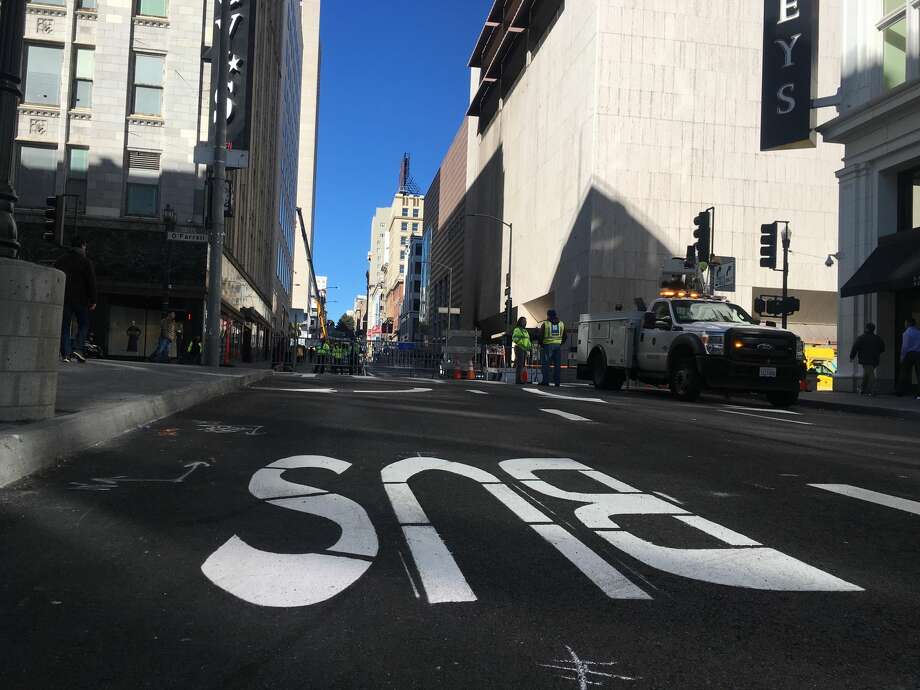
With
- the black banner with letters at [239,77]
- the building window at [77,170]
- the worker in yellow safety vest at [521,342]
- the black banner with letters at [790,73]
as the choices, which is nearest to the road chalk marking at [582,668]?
the worker in yellow safety vest at [521,342]

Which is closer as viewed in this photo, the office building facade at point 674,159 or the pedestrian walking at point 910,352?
the pedestrian walking at point 910,352

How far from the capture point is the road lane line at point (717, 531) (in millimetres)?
3863

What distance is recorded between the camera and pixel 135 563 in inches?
130

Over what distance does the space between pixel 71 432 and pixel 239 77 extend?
24.7m

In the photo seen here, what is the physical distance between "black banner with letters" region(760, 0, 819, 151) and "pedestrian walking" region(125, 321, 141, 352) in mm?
22287

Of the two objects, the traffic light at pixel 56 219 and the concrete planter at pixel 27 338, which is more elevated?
the traffic light at pixel 56 219

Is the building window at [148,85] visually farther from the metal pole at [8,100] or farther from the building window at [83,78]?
the metal pole at [8,100]

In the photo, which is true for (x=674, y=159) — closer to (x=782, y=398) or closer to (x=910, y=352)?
(x=910, y=352)

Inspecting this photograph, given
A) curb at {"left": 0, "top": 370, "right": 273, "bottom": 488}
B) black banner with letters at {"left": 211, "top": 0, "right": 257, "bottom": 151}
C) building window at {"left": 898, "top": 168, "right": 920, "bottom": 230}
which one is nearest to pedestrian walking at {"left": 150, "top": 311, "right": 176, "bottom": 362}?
black banner with letters at {"left": 211, "top": 0, "right": 257, "bottom": 151}

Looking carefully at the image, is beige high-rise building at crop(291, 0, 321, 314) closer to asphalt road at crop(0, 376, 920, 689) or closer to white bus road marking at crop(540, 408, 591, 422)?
white bus road marking at crop(540, 408, 591, 422)

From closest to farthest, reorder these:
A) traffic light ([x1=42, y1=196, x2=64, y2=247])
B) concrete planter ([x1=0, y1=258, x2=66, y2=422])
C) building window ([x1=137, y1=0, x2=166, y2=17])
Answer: concrete planter ([x1=0, y1=258, x2=66, y2=422]), traffic light ([x1=42, y1=196, x2=64, y2=247]), building window ([x1=137, y1=0, x2=166, y2=17])

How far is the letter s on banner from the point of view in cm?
293

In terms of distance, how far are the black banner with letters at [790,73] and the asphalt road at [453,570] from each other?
20.9m

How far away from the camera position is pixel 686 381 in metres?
15.7
